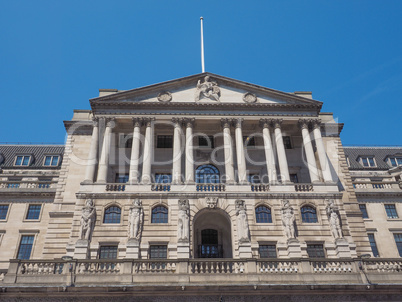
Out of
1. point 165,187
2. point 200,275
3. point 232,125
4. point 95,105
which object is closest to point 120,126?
point 95,105

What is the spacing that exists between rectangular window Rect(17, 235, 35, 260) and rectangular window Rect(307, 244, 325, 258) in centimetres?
3130

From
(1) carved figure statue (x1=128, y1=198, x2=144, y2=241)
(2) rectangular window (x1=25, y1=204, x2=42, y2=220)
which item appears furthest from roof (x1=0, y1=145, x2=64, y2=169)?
(1) carved figure statue (x1=128, y1=198, x2=144, y2=241)

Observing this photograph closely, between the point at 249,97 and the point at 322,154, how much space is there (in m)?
11.1

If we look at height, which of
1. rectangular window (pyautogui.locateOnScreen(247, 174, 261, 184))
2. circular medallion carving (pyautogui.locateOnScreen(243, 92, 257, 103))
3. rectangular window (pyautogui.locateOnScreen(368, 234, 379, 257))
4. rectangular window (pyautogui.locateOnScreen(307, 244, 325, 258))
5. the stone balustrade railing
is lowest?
rectangular window (pyautogui.locateOnScreen(307, 244, 325, 258))

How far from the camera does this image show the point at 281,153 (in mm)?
41094

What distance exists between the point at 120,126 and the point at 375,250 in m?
35.6

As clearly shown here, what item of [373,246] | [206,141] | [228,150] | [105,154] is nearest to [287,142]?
[228,150]

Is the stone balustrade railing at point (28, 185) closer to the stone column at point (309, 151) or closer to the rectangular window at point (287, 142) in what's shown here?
the rectangular window at point (287, 142)

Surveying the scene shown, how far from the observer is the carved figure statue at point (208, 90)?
4399 centimetres

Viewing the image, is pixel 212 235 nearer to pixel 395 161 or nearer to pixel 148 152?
pixel 148 152

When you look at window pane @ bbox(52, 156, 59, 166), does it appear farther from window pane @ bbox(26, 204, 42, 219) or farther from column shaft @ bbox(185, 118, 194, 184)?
column shaft @ bbox(185, 118, 194, 184)

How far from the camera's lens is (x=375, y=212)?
160ft

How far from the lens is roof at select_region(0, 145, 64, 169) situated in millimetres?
57138

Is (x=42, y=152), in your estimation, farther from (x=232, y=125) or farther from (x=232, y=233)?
(x=232, y=233)
